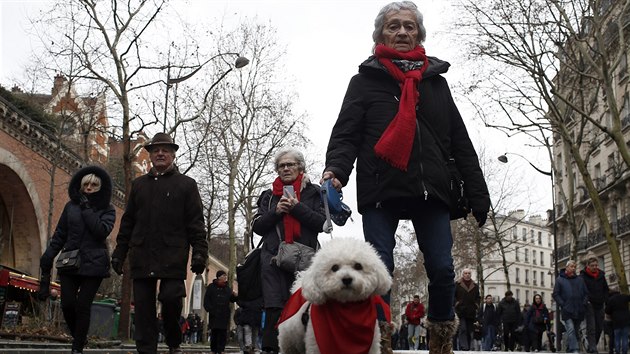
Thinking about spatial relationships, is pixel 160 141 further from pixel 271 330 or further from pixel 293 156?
pixel 271 330

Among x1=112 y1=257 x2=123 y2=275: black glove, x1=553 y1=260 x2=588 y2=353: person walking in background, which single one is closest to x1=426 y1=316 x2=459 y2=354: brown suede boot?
x1=112 y1=257 x2=123 y2=275: black glove

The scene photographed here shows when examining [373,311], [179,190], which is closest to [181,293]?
[179,190]

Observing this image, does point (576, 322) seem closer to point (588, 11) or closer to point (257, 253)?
point (588, 11)

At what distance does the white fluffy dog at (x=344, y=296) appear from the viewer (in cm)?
486

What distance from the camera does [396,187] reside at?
542cm

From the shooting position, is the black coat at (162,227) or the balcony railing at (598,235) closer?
the black coat at (162,227)

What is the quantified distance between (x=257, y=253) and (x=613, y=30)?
2321cm

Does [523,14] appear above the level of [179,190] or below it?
above

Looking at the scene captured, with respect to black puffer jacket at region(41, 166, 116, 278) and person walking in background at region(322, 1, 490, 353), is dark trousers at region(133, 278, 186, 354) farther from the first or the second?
person walking in background at region(322, 1, 490, 353)

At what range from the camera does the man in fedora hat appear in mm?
7484

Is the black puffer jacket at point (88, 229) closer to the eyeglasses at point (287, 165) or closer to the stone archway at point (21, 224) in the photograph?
the eyeglasses at point (287, 165)

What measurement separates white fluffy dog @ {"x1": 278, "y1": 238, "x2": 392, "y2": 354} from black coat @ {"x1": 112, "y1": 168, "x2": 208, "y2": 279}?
274cm

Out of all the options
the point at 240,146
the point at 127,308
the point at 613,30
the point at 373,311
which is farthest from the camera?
the point at 240,146

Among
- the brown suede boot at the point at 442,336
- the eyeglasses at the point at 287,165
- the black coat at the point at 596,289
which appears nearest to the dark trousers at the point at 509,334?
the black coat at the point at 596,289
